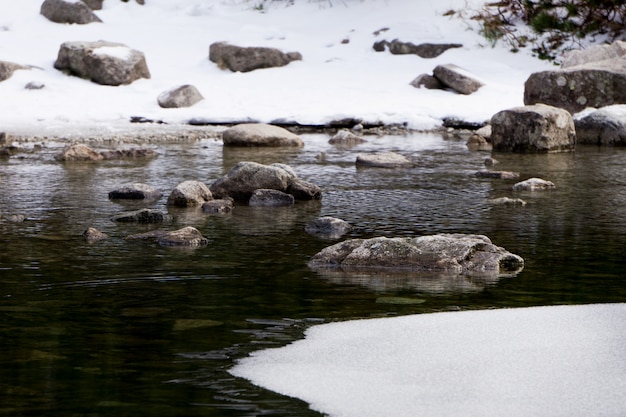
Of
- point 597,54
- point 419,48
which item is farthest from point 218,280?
point 419,48

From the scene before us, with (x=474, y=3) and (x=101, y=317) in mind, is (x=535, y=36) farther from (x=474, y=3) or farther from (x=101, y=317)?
(x=101, y=317)

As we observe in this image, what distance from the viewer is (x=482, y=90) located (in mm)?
18906

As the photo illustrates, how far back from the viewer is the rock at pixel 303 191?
362 inches

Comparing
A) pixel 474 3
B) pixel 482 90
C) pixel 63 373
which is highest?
pixel 474 3

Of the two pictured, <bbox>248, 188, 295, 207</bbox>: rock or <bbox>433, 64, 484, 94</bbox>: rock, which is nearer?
<bbox>248, 188, 295, 207</bbox>: rock

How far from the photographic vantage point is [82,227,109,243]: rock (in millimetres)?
7016

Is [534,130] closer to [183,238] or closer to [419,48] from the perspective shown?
[183,238]

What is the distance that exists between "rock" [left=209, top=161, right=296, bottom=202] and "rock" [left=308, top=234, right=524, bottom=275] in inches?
120

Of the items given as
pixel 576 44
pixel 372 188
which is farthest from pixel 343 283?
pixel 576 44

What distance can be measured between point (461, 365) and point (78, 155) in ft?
31.0

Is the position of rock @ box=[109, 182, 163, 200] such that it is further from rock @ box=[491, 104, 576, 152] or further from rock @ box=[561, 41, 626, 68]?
rock @ box=[561, 41, 626, 68]

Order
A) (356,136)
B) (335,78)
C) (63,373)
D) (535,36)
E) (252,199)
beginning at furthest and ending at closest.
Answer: (535,36), (335,78), (356,136), (252,199), (63,373)

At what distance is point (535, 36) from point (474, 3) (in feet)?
6.44

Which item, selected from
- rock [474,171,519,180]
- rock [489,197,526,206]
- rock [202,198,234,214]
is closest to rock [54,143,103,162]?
rock [202,198,234,214]
